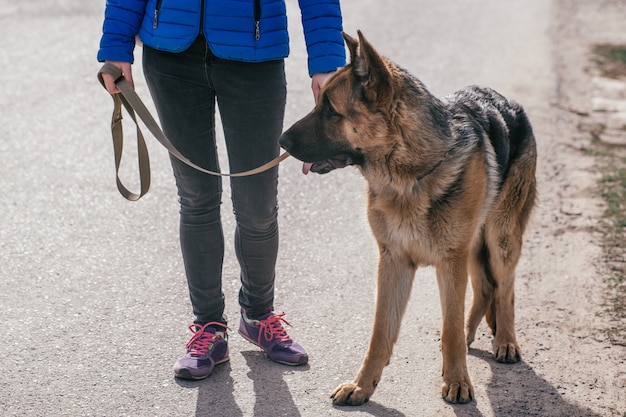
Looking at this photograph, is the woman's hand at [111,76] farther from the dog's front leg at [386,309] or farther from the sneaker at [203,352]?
the dog's front leg at [386,309]

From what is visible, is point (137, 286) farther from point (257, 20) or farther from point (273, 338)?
point (257, 20)

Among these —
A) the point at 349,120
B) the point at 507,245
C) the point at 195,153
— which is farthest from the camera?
the point at 507,245

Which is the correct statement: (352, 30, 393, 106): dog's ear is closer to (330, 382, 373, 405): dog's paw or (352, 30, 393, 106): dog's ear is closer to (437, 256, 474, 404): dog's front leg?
(437, 256, 474, 404): dog's front leg

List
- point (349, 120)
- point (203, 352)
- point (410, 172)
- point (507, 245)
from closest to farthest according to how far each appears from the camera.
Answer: point (349, 120) → point (410, 172) → point (203, 352) → point (507, 245)

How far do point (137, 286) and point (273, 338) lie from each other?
1.11 m

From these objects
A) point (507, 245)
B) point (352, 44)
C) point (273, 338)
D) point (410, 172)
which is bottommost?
point (273, 338)

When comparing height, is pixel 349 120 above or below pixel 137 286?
above

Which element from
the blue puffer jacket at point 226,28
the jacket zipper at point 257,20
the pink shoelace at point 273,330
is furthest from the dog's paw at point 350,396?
the jacket zipper at point 257,20

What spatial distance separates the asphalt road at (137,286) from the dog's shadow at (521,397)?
3 cm

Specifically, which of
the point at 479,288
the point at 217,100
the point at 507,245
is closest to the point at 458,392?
the point at 479,288

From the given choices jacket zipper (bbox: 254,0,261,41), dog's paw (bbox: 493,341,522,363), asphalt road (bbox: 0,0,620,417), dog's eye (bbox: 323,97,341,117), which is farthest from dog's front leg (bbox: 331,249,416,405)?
jacket zipper (bbox: 254,0,261,41)

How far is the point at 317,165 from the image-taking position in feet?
13.5

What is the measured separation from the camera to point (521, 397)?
13.8 ft

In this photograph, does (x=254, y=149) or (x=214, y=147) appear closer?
(x=254, y=149)
